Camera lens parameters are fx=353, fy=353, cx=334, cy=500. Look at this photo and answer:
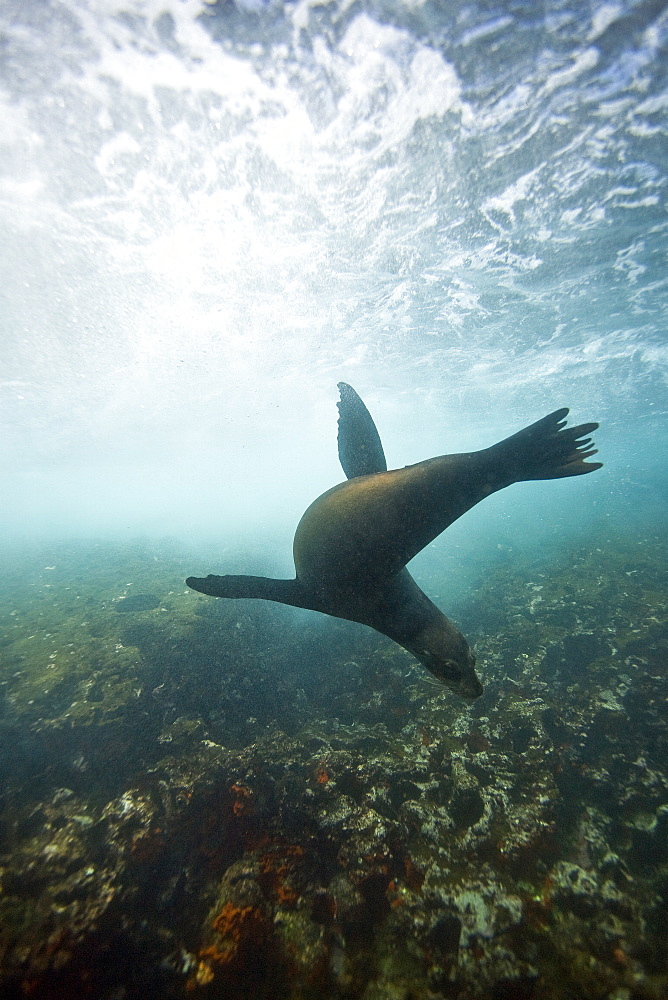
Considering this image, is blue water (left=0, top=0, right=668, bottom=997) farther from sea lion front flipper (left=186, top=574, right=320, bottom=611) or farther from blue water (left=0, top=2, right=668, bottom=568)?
sea lion front flipper (left=186, top=574, right=320, bottom=611)

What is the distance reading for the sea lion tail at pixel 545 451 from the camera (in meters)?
2.66

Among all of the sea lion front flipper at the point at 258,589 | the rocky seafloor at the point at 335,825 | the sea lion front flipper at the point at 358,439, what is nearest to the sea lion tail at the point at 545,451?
the sea lion front flipper at the point at 358,439

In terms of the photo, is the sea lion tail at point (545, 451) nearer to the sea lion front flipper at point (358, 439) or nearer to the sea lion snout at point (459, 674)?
the sea lion front flipper at point (358, 439)

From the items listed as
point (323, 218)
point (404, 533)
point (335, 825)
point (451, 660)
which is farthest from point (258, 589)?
point (323, 218)

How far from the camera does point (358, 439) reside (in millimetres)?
3836

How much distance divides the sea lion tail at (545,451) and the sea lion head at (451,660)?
1.44 metres

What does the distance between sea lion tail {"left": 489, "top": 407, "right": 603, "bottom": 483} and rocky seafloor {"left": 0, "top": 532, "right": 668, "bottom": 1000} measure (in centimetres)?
328

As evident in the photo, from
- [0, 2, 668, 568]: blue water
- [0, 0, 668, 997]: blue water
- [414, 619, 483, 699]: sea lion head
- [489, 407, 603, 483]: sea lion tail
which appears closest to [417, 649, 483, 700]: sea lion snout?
[414, 619, 483, 699]: sea lion head

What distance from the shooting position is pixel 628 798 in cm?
375

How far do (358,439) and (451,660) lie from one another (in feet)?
7.55

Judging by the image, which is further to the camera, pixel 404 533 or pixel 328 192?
pixel 328 192

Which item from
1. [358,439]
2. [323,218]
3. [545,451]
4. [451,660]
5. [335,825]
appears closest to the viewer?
[545,451]

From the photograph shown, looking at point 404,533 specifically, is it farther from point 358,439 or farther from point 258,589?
point 258,589

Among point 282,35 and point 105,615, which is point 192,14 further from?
point 105,615
